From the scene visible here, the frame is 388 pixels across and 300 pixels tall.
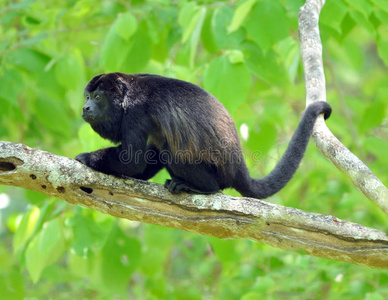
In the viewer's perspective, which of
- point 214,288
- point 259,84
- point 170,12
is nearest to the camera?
point 170,12

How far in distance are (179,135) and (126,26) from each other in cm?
143

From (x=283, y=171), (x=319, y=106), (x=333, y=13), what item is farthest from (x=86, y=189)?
(x=333, y=13)

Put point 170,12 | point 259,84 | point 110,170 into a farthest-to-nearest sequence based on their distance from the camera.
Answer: point 259,84, point 170,12, point 110,170

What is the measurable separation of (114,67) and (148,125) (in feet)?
3.63

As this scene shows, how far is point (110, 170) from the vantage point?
13.4ft

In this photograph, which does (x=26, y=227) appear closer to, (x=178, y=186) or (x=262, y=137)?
(x=178, y=186)

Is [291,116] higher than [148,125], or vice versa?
[148,125]

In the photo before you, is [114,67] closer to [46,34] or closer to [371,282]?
[46,34]

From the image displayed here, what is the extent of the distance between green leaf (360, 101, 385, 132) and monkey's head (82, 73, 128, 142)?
336 centimetres

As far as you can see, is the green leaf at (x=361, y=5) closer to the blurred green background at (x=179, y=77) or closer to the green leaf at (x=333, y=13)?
the blurred green background at (x=179, y=77)

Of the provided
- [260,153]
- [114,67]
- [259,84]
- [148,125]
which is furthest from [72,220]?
[259,84]

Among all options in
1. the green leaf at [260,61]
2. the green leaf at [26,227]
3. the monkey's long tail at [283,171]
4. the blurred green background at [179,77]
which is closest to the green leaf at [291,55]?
the blurred green background at [179,77]

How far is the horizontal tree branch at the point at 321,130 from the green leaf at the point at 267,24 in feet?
1.41

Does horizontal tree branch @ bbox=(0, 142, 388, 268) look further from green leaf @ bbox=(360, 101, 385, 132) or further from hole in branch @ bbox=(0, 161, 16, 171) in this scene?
green leaf @ bbox=(360, 101, 385, 132)
